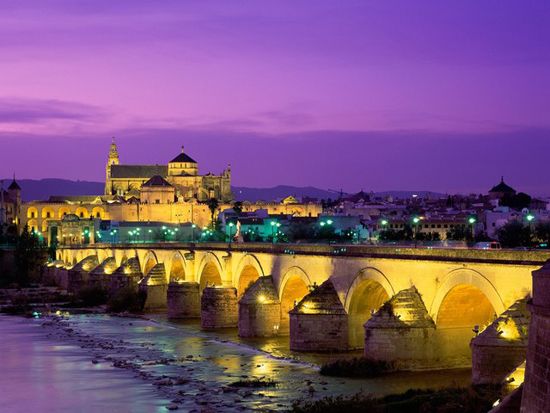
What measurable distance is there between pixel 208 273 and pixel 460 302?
27.7 m

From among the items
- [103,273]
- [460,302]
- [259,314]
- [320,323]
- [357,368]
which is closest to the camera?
[460,302]

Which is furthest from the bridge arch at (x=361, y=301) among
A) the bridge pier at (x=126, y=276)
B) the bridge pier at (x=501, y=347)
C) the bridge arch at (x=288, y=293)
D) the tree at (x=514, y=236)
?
the bridge pier at (x=126, y=276)

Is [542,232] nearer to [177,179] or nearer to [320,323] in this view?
[320,323]

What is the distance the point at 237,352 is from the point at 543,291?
76.4 feet

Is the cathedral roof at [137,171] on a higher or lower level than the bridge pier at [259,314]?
higher

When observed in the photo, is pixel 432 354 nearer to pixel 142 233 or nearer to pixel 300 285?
pixel 300 285

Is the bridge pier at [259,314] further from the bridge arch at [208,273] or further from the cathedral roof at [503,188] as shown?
the cathedral roof at [503,188]

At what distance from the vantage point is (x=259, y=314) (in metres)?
39.2

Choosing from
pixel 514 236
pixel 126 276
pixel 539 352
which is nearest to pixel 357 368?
pixel 539 352

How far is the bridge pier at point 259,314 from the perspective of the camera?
3922 centimetres

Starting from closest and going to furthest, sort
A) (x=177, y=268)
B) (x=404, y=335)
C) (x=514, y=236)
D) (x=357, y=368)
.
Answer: (x=404, y=335)
(x=357, y=368)
(x=514, y=236)
(x=177, y=268)

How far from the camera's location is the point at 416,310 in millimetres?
27547

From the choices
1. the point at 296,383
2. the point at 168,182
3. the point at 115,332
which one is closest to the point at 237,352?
the point at 296,383

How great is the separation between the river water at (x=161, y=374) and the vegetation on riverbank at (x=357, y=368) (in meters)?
0.41
